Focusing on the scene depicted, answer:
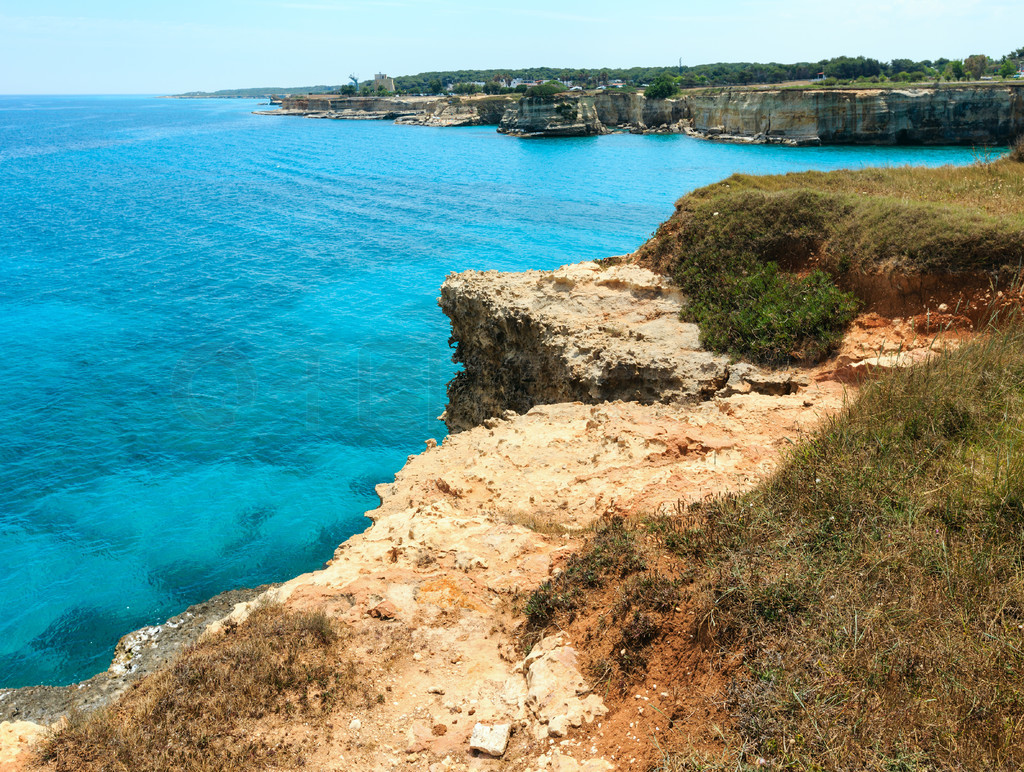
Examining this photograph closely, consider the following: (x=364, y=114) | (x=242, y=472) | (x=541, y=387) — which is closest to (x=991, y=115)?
(x=541, y=387)

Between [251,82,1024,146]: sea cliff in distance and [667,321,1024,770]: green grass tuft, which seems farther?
[251,82,1024,146]: sea cliff in distance

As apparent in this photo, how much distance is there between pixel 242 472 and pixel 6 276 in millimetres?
27483

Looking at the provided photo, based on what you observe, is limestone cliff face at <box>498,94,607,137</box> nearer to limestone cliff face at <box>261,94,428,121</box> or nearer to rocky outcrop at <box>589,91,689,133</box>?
rocky outcrop at <box>589,91,689,133</box>

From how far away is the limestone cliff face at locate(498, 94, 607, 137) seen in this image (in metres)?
103

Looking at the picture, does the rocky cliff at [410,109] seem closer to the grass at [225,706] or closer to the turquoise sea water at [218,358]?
the turquoise sea water at [218,358]

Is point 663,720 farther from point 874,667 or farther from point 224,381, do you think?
point 224,381

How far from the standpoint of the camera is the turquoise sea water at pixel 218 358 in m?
15.6

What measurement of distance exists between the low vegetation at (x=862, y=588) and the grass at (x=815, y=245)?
17.1 feet

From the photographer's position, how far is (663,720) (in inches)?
184

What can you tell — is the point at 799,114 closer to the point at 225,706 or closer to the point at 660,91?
the point at 660,91

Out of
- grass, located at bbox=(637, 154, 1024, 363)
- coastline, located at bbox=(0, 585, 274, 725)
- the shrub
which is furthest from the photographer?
the shrub

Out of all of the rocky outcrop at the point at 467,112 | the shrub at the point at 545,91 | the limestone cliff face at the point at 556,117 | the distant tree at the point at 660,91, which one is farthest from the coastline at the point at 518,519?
the rocky outcrop at the point at 467,112

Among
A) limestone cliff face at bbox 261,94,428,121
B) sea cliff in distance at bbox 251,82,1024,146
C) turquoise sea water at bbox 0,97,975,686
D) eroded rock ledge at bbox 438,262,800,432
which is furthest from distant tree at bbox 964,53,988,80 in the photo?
eroded rock ledge at bbox 438,262,800,432

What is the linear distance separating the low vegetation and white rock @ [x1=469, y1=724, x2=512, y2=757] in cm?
93
